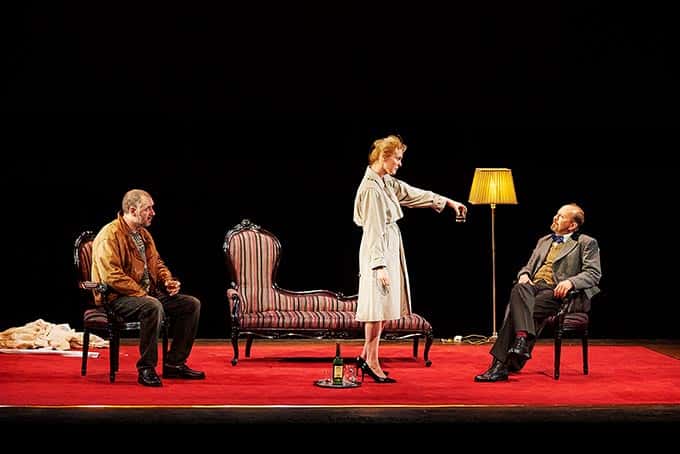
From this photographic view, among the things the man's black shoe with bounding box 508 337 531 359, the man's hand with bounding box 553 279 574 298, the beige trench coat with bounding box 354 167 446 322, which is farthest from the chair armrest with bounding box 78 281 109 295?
the man's hand with bounding box 553 279 574 298

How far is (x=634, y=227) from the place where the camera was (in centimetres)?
880

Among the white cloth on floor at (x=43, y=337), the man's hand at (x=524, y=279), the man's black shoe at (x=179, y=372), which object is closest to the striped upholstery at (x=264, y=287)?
the man's hand at (x=524, y=279)

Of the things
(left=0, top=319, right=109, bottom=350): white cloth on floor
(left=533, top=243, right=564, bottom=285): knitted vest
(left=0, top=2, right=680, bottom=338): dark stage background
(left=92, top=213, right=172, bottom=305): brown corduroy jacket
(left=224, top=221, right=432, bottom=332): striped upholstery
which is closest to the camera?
(left=92, top=213, right=172, bottom=305): brown corduroy jacket

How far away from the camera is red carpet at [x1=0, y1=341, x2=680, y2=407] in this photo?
18.4 feet

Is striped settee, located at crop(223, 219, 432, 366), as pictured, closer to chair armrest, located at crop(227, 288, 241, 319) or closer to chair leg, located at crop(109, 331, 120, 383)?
chair armrest, located at crop(227, 288, 241, 319)

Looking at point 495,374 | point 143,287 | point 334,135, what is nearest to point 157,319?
point 143,287

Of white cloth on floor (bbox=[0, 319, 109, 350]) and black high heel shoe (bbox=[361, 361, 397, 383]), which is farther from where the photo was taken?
white cloth on floor (bbox=[0, 319, 109, 350])

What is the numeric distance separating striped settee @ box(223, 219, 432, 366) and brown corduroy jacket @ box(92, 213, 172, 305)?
0.94 meters

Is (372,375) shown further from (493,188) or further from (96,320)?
(493,188)

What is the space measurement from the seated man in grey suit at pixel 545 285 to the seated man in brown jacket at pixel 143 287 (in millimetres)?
1702

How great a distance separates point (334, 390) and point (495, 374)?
976 millimetres

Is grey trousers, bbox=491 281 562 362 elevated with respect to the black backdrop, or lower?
lower

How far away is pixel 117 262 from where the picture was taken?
6230 mm

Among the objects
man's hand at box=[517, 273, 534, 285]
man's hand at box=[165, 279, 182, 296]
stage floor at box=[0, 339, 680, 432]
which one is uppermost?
man's hand at box=[517, 273, 534, 285]
